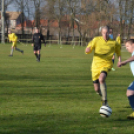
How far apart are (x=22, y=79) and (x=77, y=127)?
700 cm

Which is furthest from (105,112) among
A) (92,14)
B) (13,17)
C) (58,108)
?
(13,17)

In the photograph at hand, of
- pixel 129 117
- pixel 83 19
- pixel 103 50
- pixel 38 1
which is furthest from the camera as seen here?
pixel 38 1

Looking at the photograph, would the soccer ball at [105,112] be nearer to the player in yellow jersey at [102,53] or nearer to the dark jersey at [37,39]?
the player in yellow jersey at [102,53]

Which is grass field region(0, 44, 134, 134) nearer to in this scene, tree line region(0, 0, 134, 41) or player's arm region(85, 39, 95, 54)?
player's arm region(85, 39, 95, 54)

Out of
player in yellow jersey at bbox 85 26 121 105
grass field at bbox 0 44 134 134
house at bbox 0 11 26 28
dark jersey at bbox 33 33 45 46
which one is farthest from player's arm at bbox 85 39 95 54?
house at bbox 0 11 26 28

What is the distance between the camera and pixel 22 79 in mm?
12445

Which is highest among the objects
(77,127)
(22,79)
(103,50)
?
(103,50)

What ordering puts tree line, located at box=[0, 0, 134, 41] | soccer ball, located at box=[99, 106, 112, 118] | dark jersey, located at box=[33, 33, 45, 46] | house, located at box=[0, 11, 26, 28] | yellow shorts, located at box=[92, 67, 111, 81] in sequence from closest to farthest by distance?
soccer ball, located at box=[99, 106, 112, 118], yellow shorts, located at box=[92, 67, 111, 81], dark jersey, located at box=[33, 33, 45, 46], tree line, located at box=[0, 0, 134, 41], house, located at box=[0, 11, 26, 28]

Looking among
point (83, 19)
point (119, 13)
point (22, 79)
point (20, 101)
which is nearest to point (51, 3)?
point (83, 19)

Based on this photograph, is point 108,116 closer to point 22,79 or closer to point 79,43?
point 22,79

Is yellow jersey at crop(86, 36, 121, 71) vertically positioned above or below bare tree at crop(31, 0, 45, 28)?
above

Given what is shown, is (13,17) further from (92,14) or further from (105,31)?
(105,31)

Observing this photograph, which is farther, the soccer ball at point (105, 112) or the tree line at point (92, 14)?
the tree line at point (92, 14)

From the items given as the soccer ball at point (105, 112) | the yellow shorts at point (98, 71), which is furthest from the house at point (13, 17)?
the soccer ball at point (105, 112)
